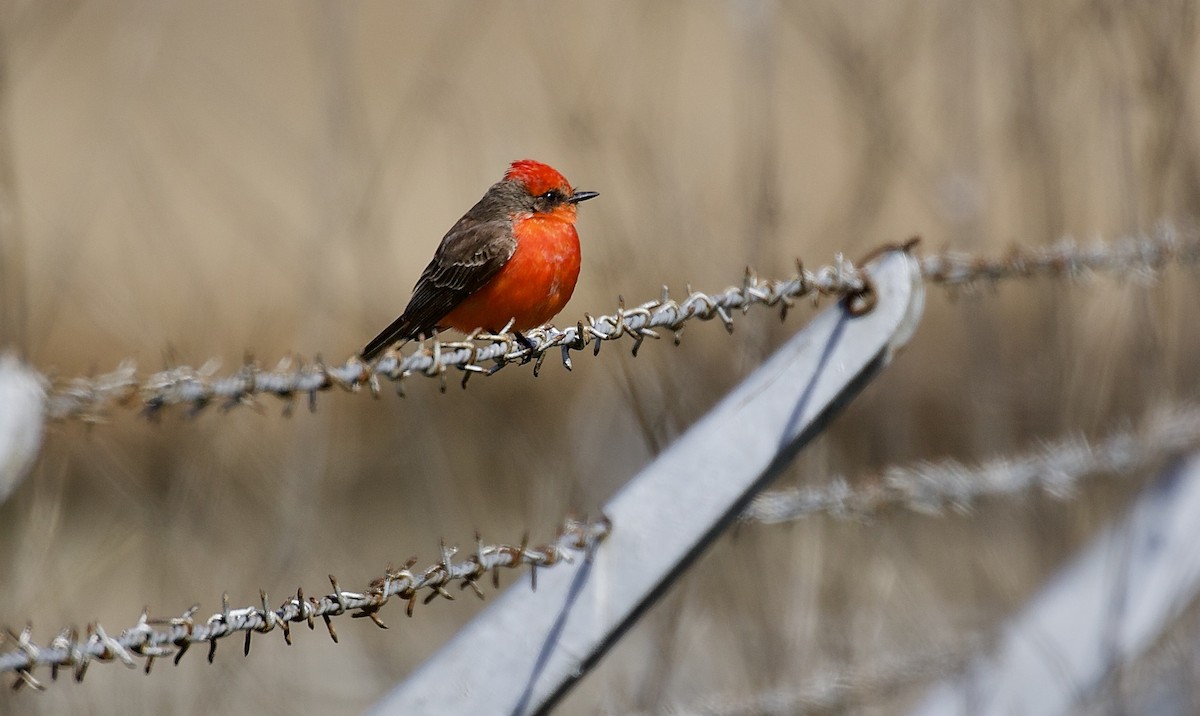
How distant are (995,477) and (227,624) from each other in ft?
8.03

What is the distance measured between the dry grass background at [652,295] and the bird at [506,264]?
0.38m

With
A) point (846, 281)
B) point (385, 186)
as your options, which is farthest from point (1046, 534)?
point (385, 186)

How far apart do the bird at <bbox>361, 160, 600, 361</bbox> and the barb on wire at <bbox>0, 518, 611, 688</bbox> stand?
1.12 meters

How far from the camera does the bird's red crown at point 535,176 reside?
3334 mm

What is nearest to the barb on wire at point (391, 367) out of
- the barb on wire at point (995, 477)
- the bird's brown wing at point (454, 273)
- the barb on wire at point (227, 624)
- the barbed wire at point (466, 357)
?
the barbed wire at point (466, 357)

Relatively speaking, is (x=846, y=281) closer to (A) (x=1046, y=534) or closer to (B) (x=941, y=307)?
(A) (x=1046, y=534)

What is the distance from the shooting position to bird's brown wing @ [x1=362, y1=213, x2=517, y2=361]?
3.34 metres

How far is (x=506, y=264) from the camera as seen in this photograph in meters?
3.32

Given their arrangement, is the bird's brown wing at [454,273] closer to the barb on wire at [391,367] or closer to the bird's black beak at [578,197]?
the bird's black beak at [578,197]

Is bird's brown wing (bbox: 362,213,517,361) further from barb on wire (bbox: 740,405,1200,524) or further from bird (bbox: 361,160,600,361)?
barb on wire (bbox: 740,405,1200,524)

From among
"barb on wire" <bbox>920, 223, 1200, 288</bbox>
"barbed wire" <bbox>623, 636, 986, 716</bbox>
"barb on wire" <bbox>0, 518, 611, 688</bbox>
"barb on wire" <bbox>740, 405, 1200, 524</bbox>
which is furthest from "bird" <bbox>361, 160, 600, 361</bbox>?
"barbed wire" <bbox>623, 636, 986, 716</bbox>

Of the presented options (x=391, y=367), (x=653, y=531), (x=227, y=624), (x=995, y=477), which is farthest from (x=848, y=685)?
(x=227, y=624)

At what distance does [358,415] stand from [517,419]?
16.8 ft

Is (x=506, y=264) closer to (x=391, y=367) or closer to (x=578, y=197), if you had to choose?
(x=578, y=197)
